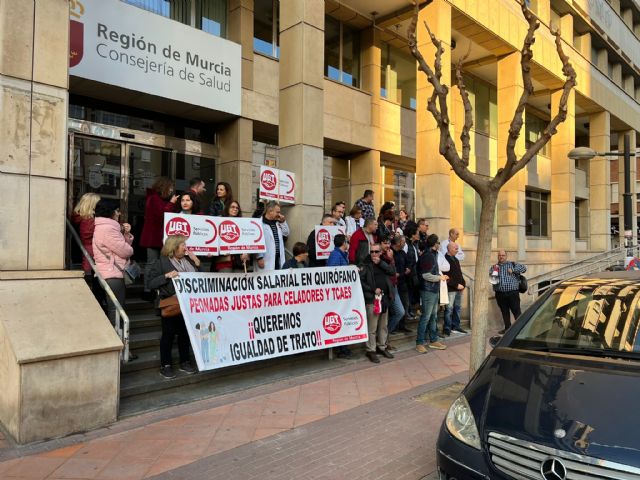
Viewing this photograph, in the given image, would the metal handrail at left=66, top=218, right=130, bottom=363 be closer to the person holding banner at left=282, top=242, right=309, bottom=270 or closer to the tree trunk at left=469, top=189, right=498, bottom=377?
the person holding banner at left=282, top=242, right=309, bottom=270

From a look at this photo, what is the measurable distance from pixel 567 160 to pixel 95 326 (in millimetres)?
20414

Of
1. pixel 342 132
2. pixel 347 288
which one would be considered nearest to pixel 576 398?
pixel 347 288

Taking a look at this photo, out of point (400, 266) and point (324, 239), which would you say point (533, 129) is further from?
point (324, 239)

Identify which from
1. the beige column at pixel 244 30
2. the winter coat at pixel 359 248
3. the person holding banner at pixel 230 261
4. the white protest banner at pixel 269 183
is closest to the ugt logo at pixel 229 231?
the person holding banner at pixel 230 261

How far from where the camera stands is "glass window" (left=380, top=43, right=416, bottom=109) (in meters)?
15.7

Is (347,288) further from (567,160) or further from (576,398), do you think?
(567,160)

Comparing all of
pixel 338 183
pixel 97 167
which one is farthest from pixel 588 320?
pixel 338 183

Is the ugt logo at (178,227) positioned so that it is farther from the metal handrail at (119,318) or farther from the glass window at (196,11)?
the glass window at (196,11)

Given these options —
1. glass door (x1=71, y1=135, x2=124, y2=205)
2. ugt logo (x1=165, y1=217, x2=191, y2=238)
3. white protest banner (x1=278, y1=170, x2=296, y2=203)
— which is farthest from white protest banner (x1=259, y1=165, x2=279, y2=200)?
glass door (x1=71, y1=135, x2=124, y2=205)

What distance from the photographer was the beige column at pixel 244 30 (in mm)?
11562

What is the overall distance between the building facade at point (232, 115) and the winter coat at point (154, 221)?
1248mm

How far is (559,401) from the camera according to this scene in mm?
2715

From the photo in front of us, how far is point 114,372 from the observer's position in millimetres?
4703

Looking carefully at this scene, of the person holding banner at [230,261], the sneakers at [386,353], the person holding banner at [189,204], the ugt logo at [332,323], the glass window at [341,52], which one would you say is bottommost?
the sneakers at [386,353]
